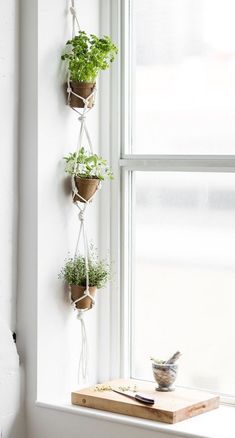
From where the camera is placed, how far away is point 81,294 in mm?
2887

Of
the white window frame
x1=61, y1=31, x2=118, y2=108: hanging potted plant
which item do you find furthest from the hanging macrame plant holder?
the white window frame

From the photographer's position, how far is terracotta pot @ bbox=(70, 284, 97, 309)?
288cm

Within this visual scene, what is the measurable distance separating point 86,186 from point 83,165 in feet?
0.33

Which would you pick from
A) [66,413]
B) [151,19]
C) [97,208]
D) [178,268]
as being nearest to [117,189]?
[97,208]

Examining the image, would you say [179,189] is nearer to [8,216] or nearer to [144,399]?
[8,216]

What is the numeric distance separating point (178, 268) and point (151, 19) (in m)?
0.84

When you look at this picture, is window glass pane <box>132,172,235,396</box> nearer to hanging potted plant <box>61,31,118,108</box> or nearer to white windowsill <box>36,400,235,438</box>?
white windowsill <box>36,400,235,438</box>

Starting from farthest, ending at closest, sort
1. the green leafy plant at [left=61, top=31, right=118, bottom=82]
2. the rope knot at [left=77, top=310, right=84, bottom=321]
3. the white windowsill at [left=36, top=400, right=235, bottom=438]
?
the rope knot at [left=77, top=310, right=84, bottom=321] < the green leafy plant at [left=61, top=31, right=118, bottom=82] < the white windowsill at [left=36, top=400, right=235, bottom=438]

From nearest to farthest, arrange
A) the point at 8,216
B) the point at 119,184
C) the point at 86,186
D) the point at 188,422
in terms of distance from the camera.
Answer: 1. the point at 188,422
2. the point at 8,216
3. the point at 86,186
4. the point at 119,184

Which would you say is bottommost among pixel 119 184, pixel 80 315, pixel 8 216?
pixel 80 315

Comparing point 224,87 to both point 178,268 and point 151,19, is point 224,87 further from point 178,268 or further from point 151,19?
point 178,268

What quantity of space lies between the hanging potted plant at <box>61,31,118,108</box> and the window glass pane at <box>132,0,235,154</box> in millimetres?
176

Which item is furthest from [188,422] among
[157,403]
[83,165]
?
[83,165]

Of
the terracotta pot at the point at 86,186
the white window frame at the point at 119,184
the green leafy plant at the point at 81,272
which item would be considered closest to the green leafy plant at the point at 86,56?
the white window frame at the point at 119,184
